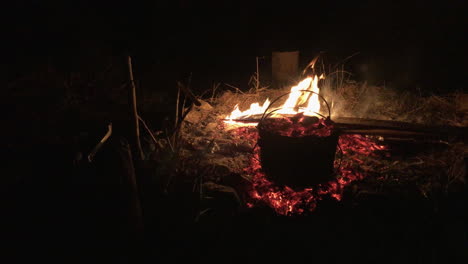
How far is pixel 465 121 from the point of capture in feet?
15.0

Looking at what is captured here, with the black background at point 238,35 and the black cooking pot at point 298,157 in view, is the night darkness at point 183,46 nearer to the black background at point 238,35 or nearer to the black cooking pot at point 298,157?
the black background at point 238,35

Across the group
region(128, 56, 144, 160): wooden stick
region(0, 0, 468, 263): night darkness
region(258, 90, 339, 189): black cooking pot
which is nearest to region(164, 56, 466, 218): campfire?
region(258, 90, 339, 189): black cooking pot

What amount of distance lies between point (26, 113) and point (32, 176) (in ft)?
11.5

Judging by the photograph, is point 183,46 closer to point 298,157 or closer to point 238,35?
point 238,35

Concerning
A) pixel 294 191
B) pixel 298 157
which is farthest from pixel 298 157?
pixel 294 191

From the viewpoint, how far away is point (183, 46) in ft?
26.0

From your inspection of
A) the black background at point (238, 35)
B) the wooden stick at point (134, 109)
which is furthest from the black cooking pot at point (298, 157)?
the black background at point (238, 35)

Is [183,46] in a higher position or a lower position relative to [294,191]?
higher

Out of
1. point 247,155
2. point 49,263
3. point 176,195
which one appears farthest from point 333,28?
point 49,263

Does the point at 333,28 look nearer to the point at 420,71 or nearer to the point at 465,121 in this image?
Result: the point at 420,71

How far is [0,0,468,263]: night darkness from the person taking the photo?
5633 mm

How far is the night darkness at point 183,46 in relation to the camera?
222 inches

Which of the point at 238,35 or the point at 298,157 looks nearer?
the point at 298,157

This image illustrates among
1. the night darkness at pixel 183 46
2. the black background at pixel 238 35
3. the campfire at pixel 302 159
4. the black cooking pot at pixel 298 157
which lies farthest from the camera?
the black background at pixel 238 35
